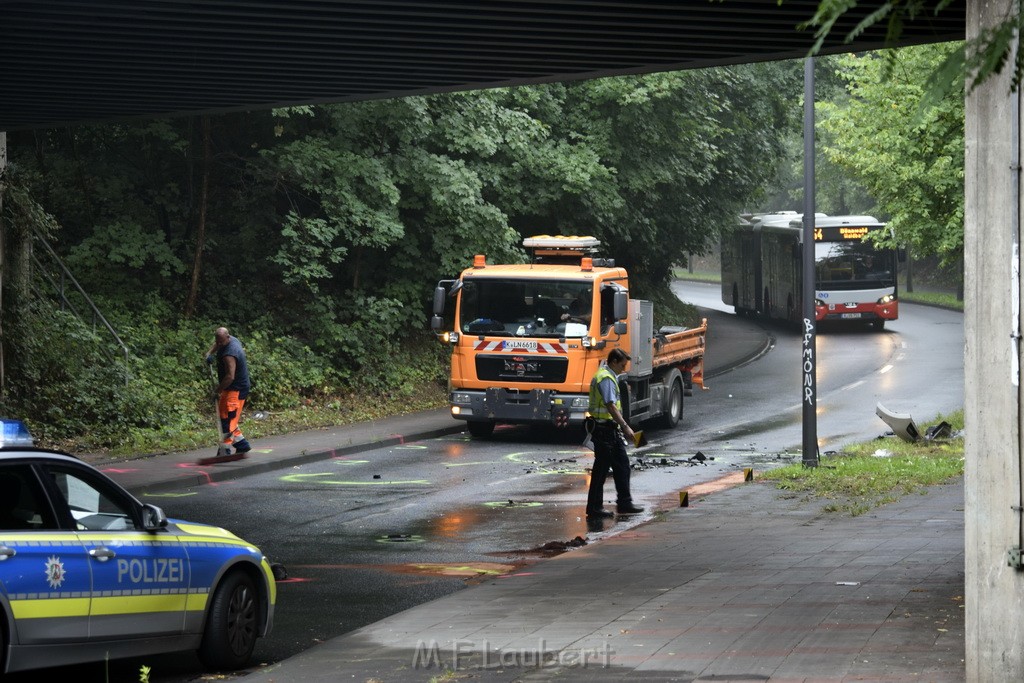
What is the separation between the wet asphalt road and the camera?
38.3 ft

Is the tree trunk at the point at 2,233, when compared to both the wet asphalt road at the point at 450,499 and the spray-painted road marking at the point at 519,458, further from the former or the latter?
the spray-painted road marking at the point at 519,458

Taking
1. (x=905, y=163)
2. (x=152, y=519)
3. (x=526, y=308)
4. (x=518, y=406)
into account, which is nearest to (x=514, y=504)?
(x=518, y=406)

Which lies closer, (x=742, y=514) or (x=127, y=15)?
(x=127, y=15)

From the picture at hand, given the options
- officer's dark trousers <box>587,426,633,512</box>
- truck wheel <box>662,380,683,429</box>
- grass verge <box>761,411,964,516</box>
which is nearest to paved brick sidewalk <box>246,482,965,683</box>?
officer's dark trousers <box>587,426,633,512</box>

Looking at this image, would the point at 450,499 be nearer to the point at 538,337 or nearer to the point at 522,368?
the point at 522,368

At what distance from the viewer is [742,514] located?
15836 millimetres

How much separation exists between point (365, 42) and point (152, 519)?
6617mm

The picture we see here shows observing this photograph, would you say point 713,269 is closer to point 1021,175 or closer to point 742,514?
point 742,514

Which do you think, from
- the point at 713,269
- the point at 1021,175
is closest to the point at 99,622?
the point at 1021,175

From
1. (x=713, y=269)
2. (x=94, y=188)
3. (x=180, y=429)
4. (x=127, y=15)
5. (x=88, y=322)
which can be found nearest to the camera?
(x=127, y=15)

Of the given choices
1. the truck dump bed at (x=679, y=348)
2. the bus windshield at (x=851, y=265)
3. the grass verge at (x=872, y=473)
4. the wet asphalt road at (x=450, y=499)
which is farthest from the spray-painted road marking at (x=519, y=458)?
the bus windshield at (x=851, y=265)

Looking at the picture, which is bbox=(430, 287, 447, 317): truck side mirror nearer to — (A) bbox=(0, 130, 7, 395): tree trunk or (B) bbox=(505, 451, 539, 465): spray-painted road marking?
(B) bbox=(505, 451, 539, 465): spray-painted road marking

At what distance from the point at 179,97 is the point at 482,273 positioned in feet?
24.1

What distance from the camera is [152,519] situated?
28.0ft
